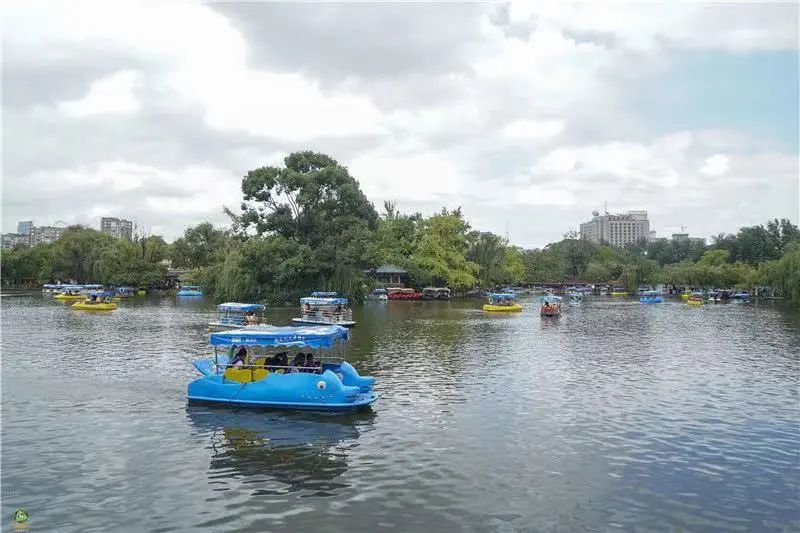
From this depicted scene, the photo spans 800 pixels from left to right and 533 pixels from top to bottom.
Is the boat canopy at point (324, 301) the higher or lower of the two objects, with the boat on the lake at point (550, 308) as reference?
higher

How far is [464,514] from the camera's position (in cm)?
1204

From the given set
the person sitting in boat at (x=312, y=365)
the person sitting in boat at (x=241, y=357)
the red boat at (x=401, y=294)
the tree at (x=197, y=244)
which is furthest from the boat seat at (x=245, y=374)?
the tree at (x=197, y=244)

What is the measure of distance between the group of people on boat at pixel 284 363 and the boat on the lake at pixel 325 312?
24.0 meters

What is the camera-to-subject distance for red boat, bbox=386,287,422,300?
9356 centimetres

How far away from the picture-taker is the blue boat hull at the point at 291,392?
19.6m

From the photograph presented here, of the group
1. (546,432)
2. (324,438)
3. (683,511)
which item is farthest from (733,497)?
(324,438)

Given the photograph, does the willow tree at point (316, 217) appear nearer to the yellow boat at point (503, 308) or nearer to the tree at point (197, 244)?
the yellow boat at point (503, 308)

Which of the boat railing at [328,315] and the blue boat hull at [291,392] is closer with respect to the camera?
the blue boat hull at [291,392]

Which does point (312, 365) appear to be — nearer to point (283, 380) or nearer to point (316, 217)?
point (283, 380)

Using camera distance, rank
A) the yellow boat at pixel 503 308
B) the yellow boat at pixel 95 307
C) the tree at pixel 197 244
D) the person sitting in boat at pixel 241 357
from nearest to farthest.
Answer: the person sitting in boat at pixel 241 357 → the yellow boat at pixel 95 307 → the yellow boat at pixel 503 308 → the tree at pixel 197 244

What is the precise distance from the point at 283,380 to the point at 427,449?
6.18 m

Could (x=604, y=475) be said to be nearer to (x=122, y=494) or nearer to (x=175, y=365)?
(x=122, y=494)

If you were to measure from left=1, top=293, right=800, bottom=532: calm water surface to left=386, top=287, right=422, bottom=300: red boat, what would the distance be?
61157 millimetres

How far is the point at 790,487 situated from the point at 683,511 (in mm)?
3389
